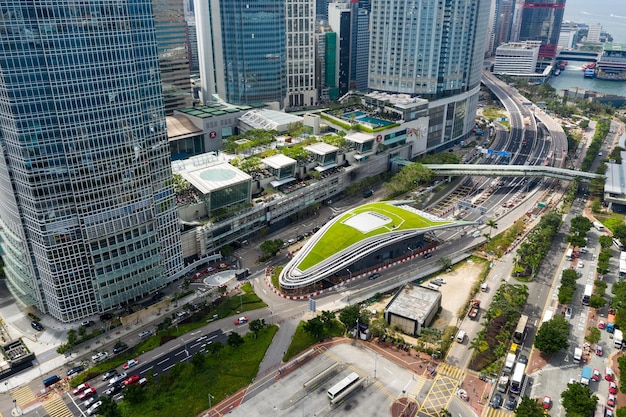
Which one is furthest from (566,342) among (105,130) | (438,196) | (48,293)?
(48,293)

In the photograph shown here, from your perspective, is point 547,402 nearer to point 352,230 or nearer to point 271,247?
point 352,230

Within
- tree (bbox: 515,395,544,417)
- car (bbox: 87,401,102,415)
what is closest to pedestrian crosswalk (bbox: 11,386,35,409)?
car (bbox: 87,401,102,415)

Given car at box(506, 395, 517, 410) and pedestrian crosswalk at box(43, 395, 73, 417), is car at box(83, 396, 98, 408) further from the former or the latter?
car at box(506, 395, 517, 410)

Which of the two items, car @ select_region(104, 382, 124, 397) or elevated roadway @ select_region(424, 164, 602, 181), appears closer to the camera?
car @ select_region(104, 382, 124, 397)

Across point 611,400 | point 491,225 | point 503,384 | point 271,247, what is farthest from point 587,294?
point 271,247

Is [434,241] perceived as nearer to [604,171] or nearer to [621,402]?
[621,402]

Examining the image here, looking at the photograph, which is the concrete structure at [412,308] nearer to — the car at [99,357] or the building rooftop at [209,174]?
the building rooftop at [209,174]
